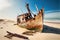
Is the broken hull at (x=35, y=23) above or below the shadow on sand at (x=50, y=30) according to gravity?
→ above

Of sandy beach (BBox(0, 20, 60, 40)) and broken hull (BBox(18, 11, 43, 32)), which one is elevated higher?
broken hull (BBox(18, 11, 43, 32))

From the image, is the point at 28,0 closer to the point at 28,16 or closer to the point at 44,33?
the point at 28,16

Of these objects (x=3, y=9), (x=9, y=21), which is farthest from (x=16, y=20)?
(x=3, y=9)

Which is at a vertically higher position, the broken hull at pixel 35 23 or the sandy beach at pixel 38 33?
the broken hull at pixel 35 23

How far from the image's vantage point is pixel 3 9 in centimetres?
196

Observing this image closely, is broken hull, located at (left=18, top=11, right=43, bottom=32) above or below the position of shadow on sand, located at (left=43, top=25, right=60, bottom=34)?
above

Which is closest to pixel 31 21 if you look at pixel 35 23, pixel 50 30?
pixel 35 23

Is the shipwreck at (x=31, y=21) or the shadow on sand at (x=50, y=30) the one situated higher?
the shipwreck at (x=31, y=21)

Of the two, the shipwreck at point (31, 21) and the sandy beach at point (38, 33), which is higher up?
the shipwreck at point (31, 21)

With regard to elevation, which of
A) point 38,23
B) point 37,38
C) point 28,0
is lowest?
point 37,38

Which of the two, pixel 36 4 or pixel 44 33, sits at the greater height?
pixel 36 4

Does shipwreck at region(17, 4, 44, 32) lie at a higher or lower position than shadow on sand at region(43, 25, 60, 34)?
higher

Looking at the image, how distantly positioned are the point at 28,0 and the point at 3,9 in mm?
340

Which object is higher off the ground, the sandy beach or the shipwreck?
the shipwreck
